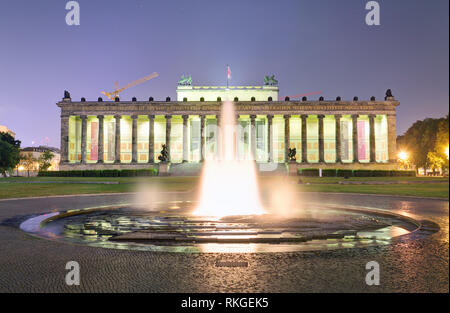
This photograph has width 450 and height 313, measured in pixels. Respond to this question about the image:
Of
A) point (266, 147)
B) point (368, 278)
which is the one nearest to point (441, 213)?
point (368, 278)

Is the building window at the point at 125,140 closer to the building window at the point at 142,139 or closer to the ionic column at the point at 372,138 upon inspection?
the building window at the point at 142,139

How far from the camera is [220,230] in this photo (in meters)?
10.4

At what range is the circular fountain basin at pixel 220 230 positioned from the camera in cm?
850

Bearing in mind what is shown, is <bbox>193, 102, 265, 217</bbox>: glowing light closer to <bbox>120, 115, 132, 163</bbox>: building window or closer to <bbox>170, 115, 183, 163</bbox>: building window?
<bbox>170, 115, 183, 163</bbox>: building window

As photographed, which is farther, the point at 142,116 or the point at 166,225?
the point at 142,116

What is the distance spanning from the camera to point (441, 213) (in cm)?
1466

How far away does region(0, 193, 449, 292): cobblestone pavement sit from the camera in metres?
5.28

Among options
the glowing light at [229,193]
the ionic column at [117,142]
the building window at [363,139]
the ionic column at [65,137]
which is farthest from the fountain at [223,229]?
the building window at [363,139]

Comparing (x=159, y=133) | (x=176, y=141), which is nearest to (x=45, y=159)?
(x=159, y=133)

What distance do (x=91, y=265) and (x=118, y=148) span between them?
8439cm

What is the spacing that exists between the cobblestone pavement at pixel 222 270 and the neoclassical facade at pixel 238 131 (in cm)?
7510

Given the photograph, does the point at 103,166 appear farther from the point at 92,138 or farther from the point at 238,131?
the point at 238,131

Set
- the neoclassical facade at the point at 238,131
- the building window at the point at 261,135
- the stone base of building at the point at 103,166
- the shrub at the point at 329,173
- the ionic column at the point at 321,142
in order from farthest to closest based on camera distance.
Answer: the building window at the point at 261,135 → the ionic column at the point at 321,142 → the neoclassical facade at the point at 238,131 → the stone base of building at the point at 103,166 → the shrub at the point at 329,173
